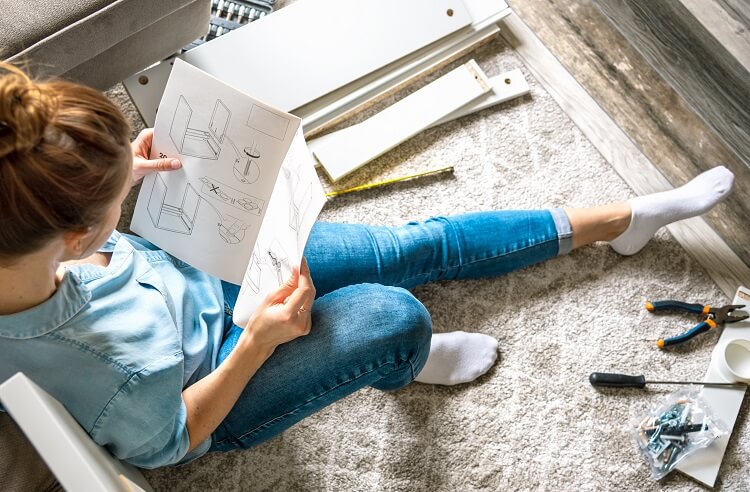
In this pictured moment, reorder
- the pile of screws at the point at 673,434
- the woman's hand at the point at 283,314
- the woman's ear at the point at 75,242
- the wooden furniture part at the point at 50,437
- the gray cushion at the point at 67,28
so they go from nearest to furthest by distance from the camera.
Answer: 1. the wooden furniture part at the point at 50,437
2. the woman's ear at the point at 75,242
3. the woman's hand at the point at 283,314
4. the gray cushion at the point at 67,28
5. the pile of screws at the point at 673,434

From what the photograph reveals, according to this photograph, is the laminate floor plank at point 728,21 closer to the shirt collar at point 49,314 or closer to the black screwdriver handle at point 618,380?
the black screwdriver handle at point 618,380

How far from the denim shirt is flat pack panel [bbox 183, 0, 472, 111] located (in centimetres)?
59

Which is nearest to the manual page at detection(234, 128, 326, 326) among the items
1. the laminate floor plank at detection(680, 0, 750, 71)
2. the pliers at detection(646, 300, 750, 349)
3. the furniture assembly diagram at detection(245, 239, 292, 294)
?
the furniture assembly diagram at detection(245, 239, 292, 294)

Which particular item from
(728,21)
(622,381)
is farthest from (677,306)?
(728,21)

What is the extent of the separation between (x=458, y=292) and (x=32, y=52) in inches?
34.2

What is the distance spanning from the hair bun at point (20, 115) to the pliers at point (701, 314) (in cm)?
115

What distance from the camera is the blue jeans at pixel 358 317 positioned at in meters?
0.99

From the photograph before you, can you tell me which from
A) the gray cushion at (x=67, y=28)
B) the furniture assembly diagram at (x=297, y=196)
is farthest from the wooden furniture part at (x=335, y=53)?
the furniture assembly diagram at (x=297, y=196)

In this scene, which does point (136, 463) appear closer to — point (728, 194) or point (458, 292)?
point (458, 292)

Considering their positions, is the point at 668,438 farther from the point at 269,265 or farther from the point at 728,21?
the point at 728,21

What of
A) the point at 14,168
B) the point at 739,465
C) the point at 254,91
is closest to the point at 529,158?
the point at 254,91

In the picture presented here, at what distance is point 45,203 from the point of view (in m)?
0.65

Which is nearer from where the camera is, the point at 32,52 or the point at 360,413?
the point at 32,52

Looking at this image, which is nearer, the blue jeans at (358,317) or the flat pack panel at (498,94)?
the blue jeans at (358,317)
